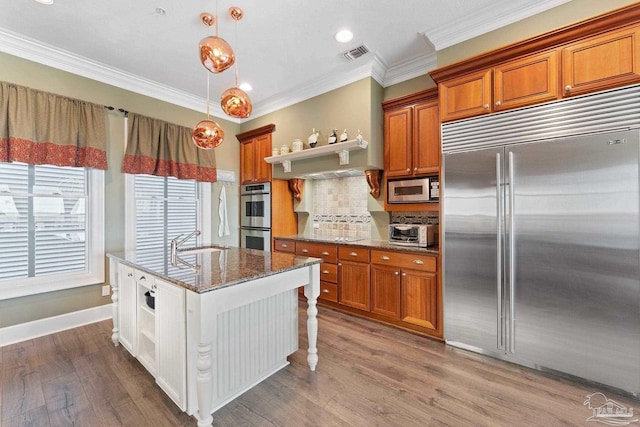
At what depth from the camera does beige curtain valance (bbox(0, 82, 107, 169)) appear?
2.71 m

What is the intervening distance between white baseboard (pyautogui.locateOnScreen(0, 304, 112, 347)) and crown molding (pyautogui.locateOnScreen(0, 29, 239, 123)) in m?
2.84

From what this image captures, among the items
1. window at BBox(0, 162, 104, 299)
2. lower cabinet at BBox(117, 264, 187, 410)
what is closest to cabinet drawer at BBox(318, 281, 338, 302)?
lower cabinet at BBox(117, 264, 187, 410)

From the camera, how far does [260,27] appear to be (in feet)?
8.62

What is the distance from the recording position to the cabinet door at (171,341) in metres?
1.65

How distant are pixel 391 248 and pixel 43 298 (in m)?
3.90

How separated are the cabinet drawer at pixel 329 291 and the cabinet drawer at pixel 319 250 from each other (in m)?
0.33

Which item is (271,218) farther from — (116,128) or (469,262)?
(469,262)

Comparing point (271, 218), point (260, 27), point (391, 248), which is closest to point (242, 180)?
point (271, 218)

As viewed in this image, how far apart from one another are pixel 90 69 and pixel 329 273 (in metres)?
3.89

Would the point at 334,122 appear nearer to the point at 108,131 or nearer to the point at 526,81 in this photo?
the point at 526,81

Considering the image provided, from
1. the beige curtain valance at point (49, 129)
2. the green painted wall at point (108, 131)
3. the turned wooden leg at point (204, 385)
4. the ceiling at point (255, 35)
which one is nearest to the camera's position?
the turned wooden leg at point (204, 385)

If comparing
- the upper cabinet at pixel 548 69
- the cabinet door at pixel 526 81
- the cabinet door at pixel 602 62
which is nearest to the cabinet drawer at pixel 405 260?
the upper cabinet at pixel 548 69

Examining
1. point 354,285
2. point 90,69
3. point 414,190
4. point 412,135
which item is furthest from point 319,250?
point 90,69

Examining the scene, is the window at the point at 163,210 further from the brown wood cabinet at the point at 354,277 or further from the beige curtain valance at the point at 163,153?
the brown wood cabinet at the point at 354,277
